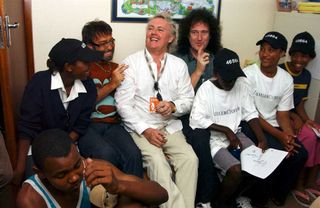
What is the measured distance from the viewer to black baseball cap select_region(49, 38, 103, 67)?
1.84 meters

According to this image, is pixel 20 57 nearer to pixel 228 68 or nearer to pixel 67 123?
pixel 67 123

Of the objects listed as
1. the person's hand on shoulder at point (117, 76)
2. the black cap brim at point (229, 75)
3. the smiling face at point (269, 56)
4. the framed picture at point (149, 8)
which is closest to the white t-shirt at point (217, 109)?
the black cap brim at point (229, 75)

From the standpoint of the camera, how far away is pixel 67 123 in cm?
197

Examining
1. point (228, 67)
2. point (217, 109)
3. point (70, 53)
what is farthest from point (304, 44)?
point (70, 53)

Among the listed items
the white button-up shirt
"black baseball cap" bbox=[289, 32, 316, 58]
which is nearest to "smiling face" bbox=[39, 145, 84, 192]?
the white button-up shirt

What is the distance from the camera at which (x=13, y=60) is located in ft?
6.55

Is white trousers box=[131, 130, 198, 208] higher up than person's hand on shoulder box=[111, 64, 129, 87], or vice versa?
person's hand on shoulder box=[111, 64, 129, 87]

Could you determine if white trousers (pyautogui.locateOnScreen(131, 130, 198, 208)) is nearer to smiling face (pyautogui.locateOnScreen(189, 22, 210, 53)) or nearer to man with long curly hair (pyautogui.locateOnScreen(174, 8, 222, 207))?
man with long curly hair (pyautogui.locateOnScreen(174, 8, 222, 207))

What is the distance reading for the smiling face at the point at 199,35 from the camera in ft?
8.33

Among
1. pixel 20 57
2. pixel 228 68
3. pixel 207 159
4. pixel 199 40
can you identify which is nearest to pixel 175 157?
pixel 207 159

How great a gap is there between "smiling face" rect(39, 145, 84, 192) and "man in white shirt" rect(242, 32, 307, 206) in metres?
1.48

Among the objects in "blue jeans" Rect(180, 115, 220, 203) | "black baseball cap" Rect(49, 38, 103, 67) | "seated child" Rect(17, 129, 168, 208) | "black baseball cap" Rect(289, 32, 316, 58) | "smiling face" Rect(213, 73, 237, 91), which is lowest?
"blue jeans" Rect(180, 115, 220, 203)

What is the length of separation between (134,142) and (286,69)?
1.39 m

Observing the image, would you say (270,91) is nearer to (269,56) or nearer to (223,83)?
(269,56)
